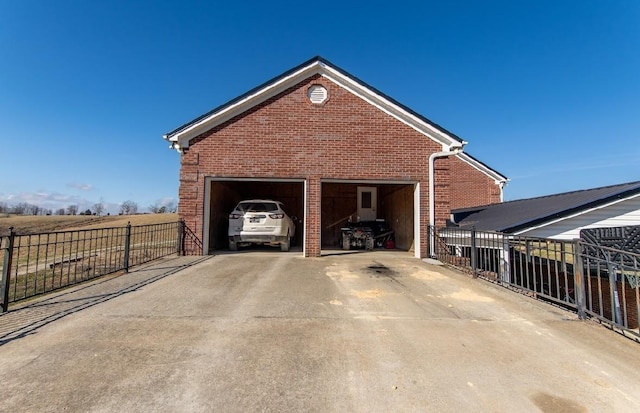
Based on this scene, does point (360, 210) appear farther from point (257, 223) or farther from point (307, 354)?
point (307, 354)

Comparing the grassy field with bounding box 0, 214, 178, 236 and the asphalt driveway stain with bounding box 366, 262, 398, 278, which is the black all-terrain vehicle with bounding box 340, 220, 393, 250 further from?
the grassy field with bounding box 0, 214, 178, 236

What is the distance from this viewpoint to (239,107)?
987 centimetres

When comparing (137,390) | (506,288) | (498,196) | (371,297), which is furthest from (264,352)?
(498,196)

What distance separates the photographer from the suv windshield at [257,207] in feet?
33.0

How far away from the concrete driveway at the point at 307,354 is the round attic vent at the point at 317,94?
683cm

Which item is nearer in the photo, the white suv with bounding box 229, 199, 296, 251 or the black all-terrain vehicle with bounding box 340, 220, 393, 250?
the white suv with bounding box 229, 199, 296, 251

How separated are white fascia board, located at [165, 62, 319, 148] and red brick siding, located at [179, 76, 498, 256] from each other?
0.57 ft

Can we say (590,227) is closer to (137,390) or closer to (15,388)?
(137,390)

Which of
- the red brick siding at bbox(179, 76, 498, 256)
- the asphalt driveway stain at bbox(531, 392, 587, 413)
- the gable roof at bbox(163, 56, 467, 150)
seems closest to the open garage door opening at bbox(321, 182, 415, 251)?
the red brick siding at bbox(179, 76, 498, 256)

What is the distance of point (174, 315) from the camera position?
4.20 meters

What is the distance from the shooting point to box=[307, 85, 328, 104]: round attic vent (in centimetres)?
1018

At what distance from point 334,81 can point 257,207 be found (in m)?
4.89

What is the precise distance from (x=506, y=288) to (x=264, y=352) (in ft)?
16.3

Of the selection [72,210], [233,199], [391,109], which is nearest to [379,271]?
[391,109]
